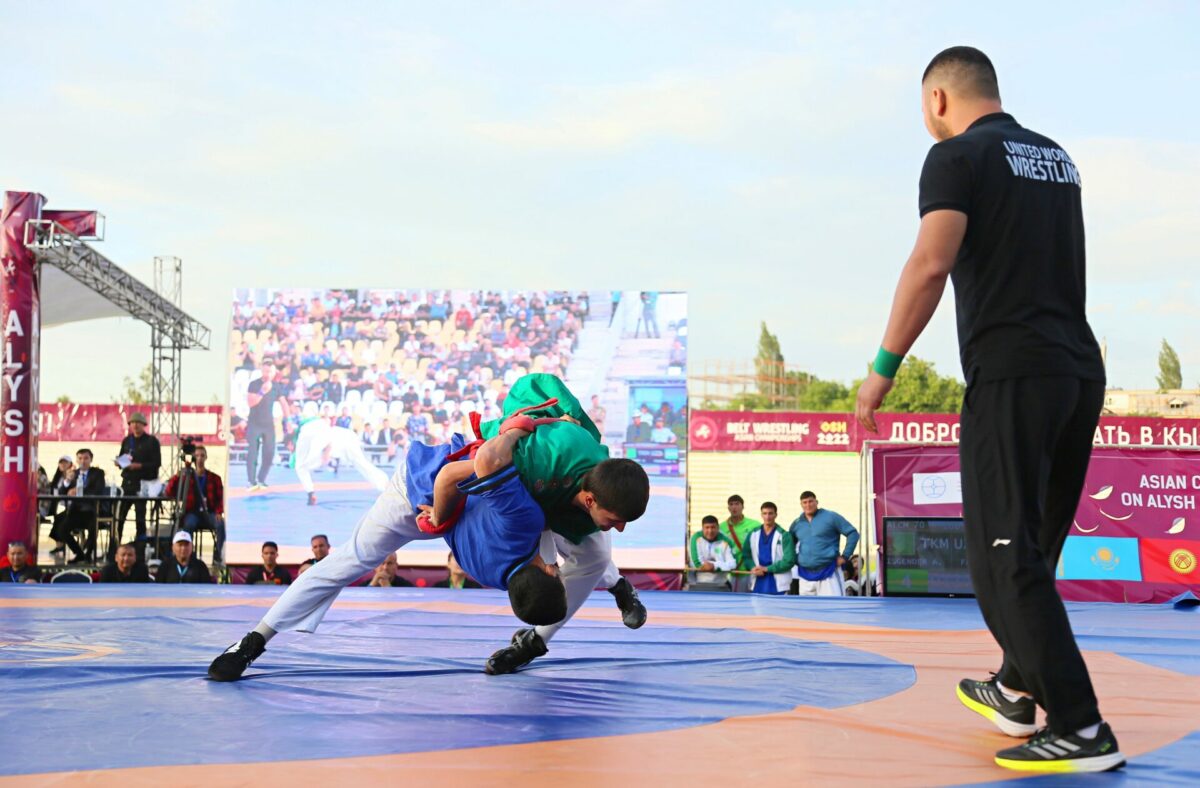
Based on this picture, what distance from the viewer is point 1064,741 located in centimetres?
253

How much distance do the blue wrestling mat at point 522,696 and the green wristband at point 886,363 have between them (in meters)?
0.92

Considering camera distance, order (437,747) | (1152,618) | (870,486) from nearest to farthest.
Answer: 1. (437,747)
2. (1152,618)
3. (870,486)

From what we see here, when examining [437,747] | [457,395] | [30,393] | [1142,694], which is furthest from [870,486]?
[30,393]

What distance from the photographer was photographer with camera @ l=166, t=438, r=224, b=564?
1220 centimetres

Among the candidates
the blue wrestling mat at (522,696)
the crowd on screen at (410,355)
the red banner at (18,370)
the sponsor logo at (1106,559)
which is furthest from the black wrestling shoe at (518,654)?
the red banner at (18,370)

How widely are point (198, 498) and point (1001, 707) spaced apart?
10.9 metres

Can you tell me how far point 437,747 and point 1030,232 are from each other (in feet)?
6.28

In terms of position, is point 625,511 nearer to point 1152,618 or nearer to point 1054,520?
point 1054,520

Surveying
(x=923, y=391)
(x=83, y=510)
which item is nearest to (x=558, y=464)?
(x=83, y=510)

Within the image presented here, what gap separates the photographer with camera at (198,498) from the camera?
12.2 metres

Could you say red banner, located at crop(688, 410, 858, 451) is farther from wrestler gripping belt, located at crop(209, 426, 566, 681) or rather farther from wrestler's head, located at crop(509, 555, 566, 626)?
wrestler's head, located at crop(509, 555, 566, 626)

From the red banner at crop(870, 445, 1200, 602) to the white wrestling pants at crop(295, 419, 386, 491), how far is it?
5.52m

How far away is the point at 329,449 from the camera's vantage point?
1236 centimetres

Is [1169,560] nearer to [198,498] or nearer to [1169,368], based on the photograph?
[198,498]
